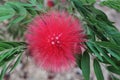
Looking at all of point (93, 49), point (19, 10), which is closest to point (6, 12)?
point (19, 10)

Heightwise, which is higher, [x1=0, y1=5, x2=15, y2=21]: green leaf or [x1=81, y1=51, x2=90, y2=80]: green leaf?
[x1=0, y1=5, x2=15, y2=21]: green leaf

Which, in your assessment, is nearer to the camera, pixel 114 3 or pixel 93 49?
pixel 93 49

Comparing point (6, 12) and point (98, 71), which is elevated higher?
point (6, 12)

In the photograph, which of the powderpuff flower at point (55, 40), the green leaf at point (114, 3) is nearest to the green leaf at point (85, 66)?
the powderpuff flower at point (55, 40)

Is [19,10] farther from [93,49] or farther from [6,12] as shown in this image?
[93,49]

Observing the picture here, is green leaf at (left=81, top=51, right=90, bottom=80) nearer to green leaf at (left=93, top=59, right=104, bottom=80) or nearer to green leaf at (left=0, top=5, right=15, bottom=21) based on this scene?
green leaf at (left=93, top=59, right=104, bottom=80)

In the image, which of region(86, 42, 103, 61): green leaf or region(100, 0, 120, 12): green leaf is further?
region(100, 0, 120, 12): green leaf

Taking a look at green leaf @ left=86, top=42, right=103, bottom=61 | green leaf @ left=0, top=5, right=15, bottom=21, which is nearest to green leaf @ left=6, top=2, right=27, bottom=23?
green leaf @ left=0, top=5, right=15, bottom=21

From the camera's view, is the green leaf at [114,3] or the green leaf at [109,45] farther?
the green leaf at [114,3]

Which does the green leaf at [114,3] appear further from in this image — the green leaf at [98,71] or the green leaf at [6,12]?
the green leaf at [6,12]
